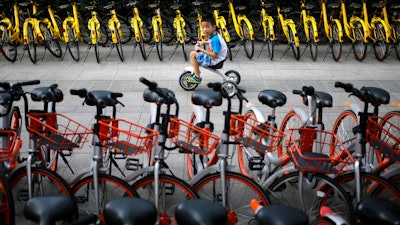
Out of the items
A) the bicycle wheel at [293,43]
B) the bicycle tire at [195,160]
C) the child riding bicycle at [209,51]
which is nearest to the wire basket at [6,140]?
the bicycle tire at [195,160]

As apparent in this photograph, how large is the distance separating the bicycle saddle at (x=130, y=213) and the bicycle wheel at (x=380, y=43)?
873cm

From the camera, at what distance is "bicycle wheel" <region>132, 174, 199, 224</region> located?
3.66 meters

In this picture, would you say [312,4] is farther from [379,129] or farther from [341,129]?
[379,129]

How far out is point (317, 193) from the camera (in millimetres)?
3707

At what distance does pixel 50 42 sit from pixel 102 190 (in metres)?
7.04

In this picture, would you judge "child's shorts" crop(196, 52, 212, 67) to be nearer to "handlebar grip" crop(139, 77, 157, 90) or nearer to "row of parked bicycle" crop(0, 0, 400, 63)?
"row of parked bicycle" crop(0, 0, 400, 63)

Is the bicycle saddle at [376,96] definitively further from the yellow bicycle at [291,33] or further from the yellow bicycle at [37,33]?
the yellow bicycle at [37,33]

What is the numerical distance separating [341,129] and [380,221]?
2894 mm

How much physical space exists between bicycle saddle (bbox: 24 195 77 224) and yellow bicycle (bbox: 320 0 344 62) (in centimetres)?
844

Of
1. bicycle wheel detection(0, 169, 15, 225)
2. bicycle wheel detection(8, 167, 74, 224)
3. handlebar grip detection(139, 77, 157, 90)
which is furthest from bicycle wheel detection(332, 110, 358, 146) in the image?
bicycle wheel detection(0, 169, 15, 225)

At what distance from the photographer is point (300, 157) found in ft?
12.1

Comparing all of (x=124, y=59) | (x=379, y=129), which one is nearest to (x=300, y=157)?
(x=379, y=129)

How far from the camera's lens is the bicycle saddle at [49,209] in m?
2.42

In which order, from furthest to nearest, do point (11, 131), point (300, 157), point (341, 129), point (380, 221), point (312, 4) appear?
point (312, 4), point (341, 129), point (11, 131), point (300, 157), point (380, 221)
